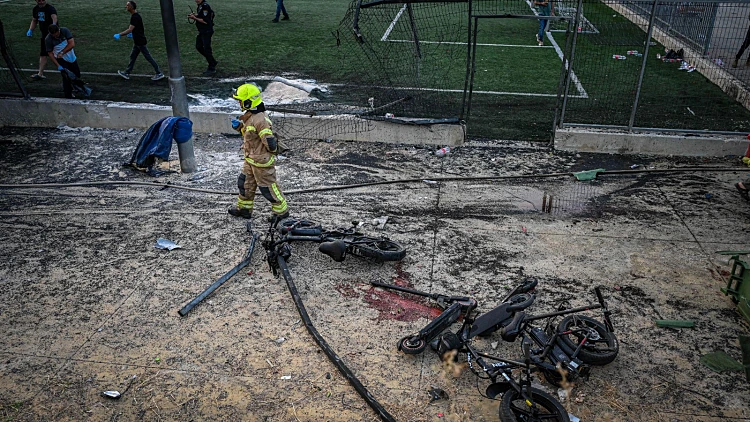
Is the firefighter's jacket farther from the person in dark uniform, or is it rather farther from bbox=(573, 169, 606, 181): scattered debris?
the person in dark uniform

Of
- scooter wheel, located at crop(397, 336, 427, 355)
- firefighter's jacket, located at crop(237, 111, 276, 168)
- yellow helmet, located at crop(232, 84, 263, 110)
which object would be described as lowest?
scooter wheel, located at crop(397, 336, 427, 355)

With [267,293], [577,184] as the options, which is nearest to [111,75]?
[267,293]

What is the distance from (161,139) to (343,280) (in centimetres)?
412

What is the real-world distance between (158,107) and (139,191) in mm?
2757

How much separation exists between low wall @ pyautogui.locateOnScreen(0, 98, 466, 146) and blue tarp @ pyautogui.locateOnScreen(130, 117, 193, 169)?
60.9 inches

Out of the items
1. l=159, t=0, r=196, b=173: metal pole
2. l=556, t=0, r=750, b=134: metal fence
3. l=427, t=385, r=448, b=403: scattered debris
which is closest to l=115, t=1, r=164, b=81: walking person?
l=159, t=0, r=196, b=173: metal pole

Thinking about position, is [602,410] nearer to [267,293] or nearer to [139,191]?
[267,293]

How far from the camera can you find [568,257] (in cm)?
681

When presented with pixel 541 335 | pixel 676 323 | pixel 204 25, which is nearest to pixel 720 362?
pixel 676 323

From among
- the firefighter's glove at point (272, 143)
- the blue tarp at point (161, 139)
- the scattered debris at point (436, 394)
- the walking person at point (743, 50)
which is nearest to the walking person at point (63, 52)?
the blue tarp at point (161, 139)

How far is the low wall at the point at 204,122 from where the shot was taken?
10070mm

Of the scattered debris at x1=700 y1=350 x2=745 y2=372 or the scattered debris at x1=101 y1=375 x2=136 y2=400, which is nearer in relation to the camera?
the scattered debris at x1=101 y1=375 x2=136 y2=400

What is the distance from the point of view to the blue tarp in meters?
8.63

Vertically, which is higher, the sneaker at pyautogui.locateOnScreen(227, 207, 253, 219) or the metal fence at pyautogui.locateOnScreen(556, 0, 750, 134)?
the metal fence at pyautogui.locateOnScreen(556, 0, 750, 134)
